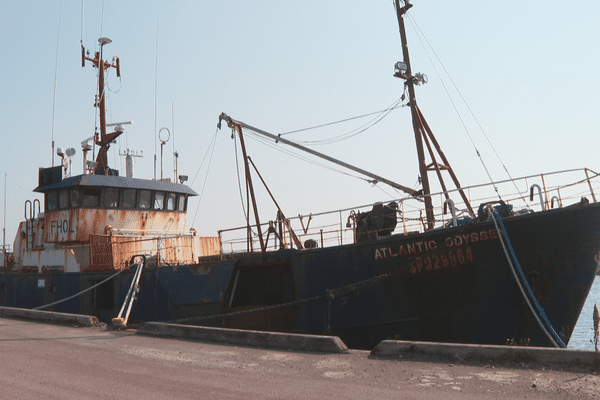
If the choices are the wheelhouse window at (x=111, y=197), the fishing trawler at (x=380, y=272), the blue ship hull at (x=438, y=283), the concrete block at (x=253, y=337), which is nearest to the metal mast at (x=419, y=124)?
the fishing trawler at (x=380, y=272)

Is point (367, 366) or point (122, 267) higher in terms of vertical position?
point (122, 267)

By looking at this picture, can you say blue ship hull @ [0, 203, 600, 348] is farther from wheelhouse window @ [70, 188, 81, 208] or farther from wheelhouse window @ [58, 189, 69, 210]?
wheelhouse window @ [58, 189, 69, 210]

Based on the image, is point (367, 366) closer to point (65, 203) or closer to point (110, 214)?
point (110, 214)

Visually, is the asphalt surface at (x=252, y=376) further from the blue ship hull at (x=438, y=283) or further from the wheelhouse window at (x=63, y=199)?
the wheelhouse window at (x=63, y=199)

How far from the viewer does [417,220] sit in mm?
11672

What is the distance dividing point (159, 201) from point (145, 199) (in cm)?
56

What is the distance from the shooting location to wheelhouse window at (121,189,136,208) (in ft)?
55.5

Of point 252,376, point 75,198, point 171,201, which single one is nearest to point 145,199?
point 171,201

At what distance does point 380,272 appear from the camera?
1112 centimetres

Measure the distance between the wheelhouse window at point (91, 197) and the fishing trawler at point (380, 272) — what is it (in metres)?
0.03

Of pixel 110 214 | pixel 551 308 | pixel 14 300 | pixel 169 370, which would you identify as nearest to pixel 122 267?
pixel 110 214

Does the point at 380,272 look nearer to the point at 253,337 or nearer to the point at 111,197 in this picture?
the point at 253,337

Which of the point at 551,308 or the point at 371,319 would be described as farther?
the point at 371,319

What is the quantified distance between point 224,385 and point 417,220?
696 centimetres
